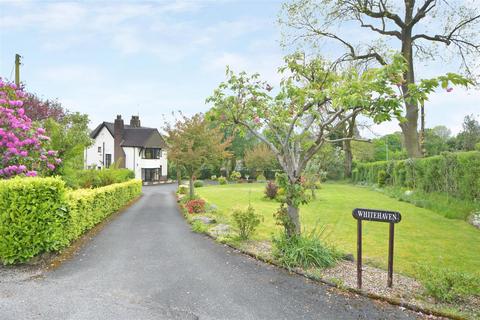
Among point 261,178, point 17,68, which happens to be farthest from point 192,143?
point 261,178

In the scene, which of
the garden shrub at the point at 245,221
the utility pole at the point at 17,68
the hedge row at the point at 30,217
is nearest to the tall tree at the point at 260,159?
the utility pole at the point at 17,68

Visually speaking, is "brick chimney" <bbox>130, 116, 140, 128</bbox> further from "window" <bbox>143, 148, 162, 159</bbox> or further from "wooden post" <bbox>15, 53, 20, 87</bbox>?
"wooden post" <bbox>15, 53, 20, 87</bbox>

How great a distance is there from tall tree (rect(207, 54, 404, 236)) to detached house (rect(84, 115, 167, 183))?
111 ft

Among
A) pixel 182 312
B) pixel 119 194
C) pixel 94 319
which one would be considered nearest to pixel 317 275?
pixel 182 312

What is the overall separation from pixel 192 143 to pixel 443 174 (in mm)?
12998

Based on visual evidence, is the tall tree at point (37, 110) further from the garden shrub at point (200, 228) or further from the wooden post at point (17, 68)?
the garden shrub at point (200, 228)

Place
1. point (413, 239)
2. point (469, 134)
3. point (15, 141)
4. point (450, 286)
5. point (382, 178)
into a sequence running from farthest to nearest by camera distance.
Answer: point (469, 134) → point (382, 178) → point (15, 141) → point (413, 239) → point (450, 286)

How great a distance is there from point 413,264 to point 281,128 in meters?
4.23

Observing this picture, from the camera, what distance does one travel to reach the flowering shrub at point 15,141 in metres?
9.47

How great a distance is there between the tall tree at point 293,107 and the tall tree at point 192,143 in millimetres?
8904

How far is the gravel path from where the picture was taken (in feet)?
13.8

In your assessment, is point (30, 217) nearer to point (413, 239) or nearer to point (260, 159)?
point (413, 239)

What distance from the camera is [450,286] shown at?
456 centimetres

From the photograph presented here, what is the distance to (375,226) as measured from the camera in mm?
10523
